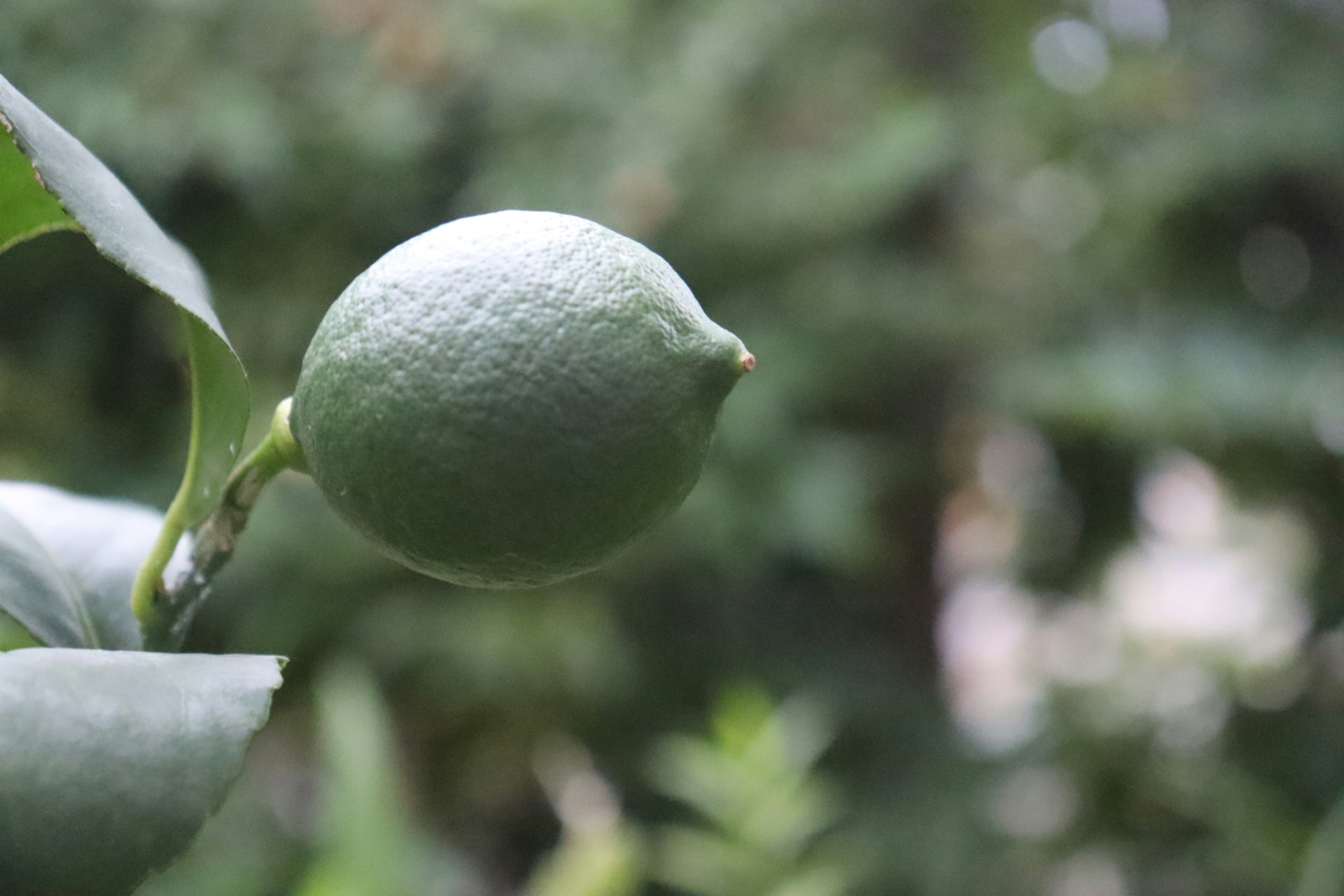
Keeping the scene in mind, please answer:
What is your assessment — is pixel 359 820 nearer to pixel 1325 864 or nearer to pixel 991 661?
pixel 1325 864

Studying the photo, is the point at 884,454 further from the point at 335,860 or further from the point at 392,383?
the point at 392,383

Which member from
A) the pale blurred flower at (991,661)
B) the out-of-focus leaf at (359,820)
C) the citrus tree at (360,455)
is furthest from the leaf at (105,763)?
the pale blurred flower at (991,661)

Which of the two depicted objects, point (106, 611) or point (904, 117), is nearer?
point (106, 611)

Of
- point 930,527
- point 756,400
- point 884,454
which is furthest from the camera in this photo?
point 930,527

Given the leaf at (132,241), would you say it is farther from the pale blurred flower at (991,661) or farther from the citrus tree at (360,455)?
the pale blurred flower at (991,661)

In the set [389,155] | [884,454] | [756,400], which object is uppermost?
[389,155]

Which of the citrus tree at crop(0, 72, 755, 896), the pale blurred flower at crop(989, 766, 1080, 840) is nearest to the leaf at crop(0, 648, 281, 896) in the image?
the citrus tree at crop(0, 72, 755, 896)

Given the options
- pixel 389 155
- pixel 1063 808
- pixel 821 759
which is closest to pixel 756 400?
pixel 389 155

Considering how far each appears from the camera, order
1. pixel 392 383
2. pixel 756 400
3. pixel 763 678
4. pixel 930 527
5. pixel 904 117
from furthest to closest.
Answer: pixel 930 527 < pixel 763 678 < pixel 904 117 < pixel 756 400 < pixel 392 383
